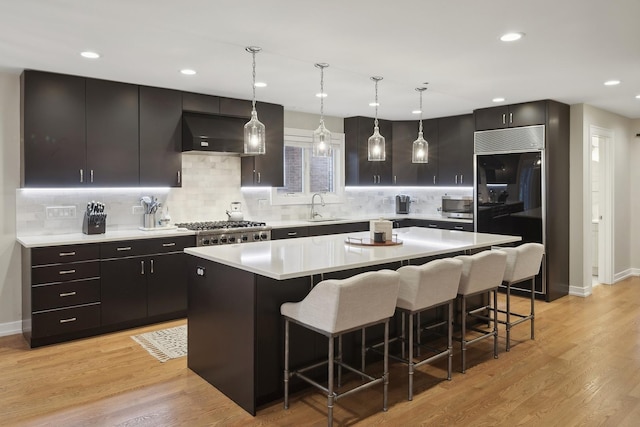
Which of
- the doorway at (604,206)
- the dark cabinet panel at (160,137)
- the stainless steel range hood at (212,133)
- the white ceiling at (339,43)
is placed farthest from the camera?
the doorway at (604,206)

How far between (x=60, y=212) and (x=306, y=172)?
3303 millimetres

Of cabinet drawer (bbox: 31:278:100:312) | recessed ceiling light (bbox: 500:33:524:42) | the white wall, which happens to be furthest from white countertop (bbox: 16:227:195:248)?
recessed ceiling light (bbox: 500:33:524:42)

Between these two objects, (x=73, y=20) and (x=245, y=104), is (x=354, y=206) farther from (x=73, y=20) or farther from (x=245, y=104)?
(x=73, y=20)

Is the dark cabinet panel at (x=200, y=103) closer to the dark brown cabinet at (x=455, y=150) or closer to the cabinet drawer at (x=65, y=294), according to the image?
the cabinet drawer at (x=65, y=294)

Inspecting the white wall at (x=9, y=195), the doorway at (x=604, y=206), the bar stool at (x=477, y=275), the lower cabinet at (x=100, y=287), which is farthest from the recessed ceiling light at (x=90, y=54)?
the doorway at (x=604, y=206)

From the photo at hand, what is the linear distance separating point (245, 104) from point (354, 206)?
104 inches

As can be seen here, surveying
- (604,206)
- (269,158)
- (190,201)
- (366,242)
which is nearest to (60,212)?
(190,201)

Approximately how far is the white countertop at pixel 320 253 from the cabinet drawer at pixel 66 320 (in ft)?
5.06

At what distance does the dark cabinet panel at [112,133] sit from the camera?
455 centimetres

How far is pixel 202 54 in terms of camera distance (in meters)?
3.75

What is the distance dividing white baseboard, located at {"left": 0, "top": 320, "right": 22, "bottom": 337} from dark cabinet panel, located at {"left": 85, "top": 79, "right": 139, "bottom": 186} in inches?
61.1

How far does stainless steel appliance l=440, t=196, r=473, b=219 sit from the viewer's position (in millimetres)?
6875

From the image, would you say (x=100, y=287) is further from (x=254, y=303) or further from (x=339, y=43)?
(x=339, y=43)

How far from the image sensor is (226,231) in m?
5.09
